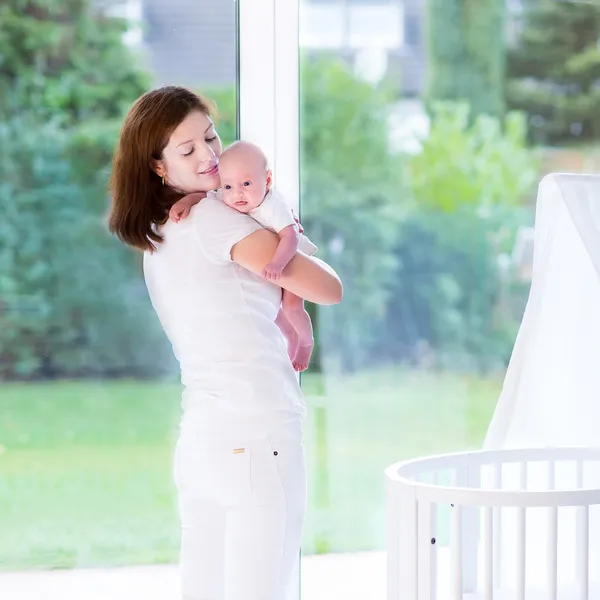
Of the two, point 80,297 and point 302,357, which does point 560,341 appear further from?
point 80,297

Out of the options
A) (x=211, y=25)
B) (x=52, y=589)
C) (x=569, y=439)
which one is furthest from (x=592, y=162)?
(x=52, y=589)

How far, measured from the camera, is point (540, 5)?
8.14 feet

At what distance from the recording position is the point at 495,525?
2131 mm

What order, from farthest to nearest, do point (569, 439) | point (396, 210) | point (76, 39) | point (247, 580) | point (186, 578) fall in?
point (396, 210) → point (76, 39) → point (569, 439) → point (186, 578) → point (247, 580)

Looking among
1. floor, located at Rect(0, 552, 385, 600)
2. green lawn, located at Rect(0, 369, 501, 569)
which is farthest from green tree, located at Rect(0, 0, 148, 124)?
floor, located at Rect(0, 552, 385, 600)

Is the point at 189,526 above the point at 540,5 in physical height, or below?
below

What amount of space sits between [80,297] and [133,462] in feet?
1.39

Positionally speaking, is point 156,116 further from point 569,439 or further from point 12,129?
point 569,439

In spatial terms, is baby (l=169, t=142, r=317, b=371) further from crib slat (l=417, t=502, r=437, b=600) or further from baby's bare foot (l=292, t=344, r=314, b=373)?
crib slat (l=417, t=502, r=437, b=600)

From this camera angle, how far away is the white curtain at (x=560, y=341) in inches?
80.5

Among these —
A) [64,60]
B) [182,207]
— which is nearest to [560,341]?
[182,207]

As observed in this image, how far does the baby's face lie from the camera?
1711 millimetres

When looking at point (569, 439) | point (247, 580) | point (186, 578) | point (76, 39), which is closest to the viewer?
point (247, 580)

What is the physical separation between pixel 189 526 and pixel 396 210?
1017 millimetres
